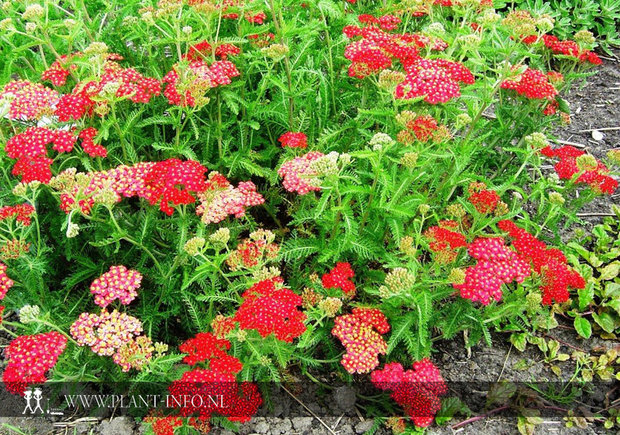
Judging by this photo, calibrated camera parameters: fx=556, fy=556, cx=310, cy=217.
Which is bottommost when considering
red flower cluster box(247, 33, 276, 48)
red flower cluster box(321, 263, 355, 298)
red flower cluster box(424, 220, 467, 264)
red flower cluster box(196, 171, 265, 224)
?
red flower cluster box(321, 263, 355, 298)

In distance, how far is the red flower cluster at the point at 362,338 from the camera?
270cm

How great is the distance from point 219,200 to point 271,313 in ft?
2.40

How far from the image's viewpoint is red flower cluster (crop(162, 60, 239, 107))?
292 cm

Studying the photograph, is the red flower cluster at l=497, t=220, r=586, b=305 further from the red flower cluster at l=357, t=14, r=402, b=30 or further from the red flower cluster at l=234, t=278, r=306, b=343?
the red flower cluster at l=357, t=14, r=402, b=30

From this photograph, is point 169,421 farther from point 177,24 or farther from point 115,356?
point 177,24

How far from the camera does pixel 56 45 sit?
→ 358 cm

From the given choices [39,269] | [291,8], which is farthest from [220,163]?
[291,8]

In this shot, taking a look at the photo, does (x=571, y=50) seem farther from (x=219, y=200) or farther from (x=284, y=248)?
(x=219, y=200)

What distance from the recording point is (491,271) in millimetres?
2697

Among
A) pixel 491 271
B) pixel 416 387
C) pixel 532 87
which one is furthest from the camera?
pixel 532 87

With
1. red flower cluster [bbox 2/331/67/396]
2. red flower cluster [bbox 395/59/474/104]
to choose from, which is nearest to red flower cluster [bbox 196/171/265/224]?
red flower cluster [bbox 2/331/67/396]

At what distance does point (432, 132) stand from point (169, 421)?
1.91 meters

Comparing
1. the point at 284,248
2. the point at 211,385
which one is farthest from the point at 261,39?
the point at 211,385

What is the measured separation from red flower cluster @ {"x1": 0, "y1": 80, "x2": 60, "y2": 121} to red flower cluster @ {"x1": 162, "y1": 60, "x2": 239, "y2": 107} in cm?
64
